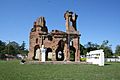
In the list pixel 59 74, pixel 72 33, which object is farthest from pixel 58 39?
pixel 59 74

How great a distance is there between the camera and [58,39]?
52750 millimetres

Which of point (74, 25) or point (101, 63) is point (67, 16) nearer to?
point (74, 25)

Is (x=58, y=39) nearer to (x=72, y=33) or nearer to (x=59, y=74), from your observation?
(x=72, y=33)

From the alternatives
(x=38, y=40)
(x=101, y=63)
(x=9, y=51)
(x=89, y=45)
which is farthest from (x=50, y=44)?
(x=9, y=51)

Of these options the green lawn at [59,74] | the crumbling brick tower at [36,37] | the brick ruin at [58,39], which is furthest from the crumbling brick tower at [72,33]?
the green lawn at [59,74]

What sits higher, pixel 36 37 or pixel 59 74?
pixel 36 37

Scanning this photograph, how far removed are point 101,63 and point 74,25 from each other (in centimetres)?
2002

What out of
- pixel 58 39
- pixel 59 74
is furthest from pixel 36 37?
pixel 59 74

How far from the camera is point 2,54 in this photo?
112 m

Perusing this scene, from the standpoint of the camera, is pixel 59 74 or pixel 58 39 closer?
pixel 59 74

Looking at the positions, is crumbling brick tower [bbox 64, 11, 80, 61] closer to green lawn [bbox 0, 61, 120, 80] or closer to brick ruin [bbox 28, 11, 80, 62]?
brick ruin [bbox 28, 11, 80, 62]

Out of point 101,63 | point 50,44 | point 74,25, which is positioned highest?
point 74,25

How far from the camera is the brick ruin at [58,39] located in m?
52.3

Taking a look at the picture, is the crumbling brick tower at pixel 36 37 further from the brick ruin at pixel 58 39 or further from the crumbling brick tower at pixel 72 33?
the crumbling brick tower at pixel 72 33
